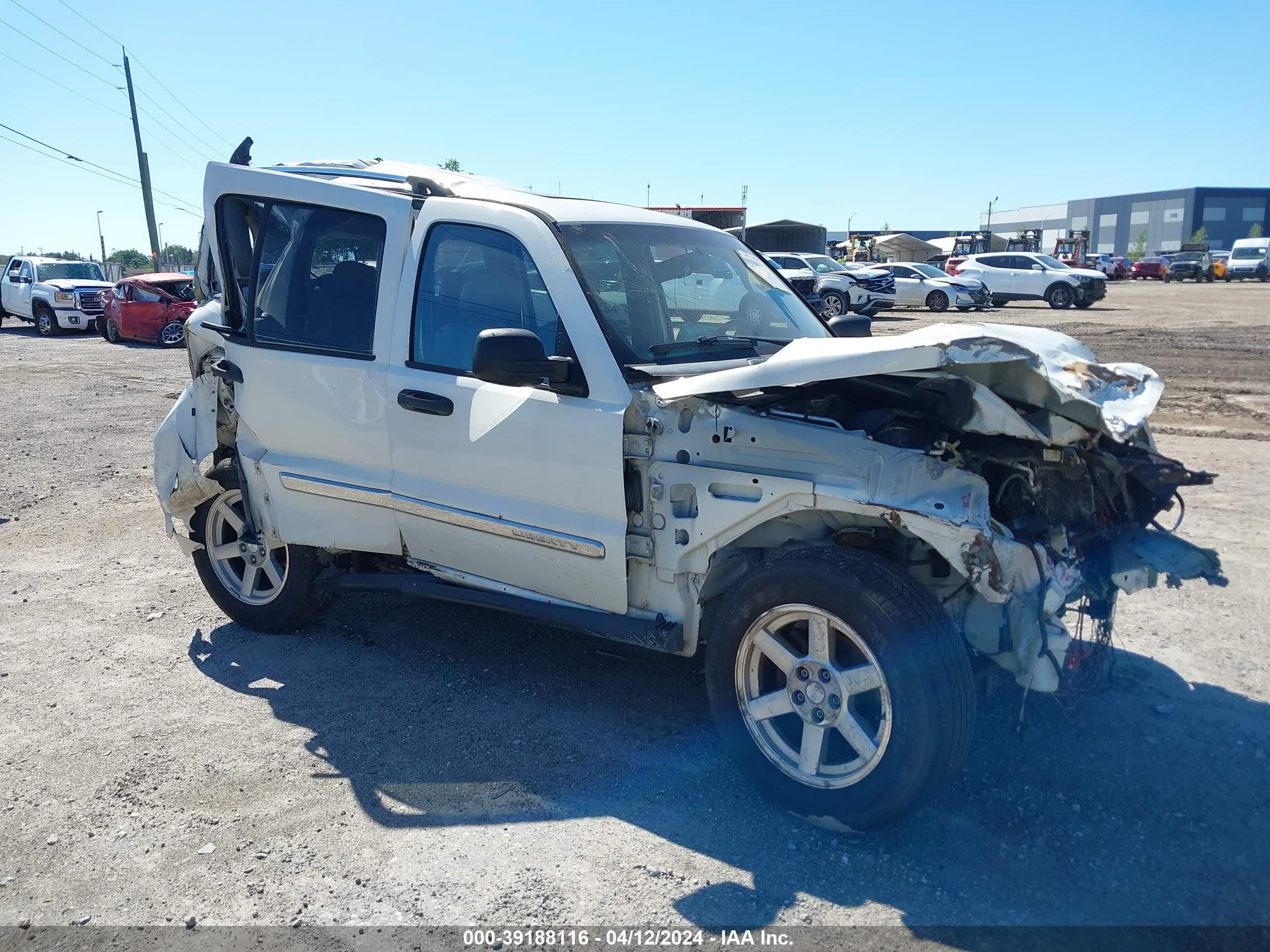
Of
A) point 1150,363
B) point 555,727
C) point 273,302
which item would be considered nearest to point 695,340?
point 555,727

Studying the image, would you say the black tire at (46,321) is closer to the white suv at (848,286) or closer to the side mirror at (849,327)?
the white suv at (848,286)

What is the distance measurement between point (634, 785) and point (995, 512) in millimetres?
1711

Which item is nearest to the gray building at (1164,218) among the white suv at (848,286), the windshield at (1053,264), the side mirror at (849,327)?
the windshield at (1053,264)

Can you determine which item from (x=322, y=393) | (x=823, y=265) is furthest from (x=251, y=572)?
(x=823, y=265)

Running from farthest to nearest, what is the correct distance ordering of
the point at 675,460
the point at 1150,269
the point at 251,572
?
the point at 1150,269 < the point at 251,572 < the point at 675,460

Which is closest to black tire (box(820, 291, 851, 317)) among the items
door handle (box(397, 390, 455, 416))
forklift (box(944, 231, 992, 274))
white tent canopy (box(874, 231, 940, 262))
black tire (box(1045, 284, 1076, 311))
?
black tire (box(1045, 284, 1076, 311))

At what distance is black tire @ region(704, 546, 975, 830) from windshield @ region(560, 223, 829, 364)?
3.70ft

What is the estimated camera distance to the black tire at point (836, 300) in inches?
971

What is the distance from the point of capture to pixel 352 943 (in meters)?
2.90

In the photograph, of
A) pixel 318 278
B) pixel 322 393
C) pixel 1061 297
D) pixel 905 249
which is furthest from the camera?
pixel 905 249

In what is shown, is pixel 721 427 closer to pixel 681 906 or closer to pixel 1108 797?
pixel 681 906

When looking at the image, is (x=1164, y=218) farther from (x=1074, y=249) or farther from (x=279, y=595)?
(x=279, y=595)

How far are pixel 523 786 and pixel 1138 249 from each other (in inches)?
4142

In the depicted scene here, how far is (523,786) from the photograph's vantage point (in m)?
3.72
